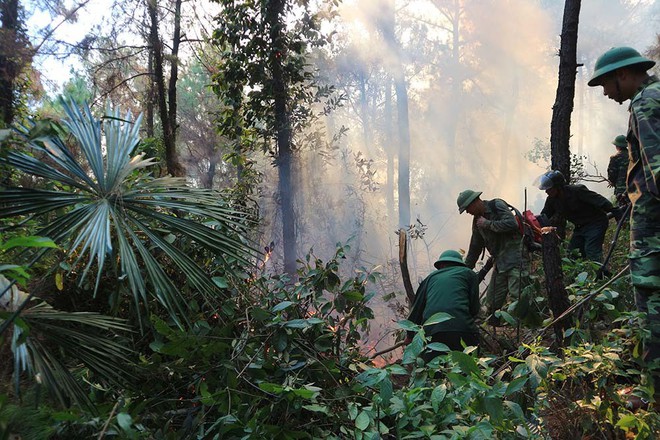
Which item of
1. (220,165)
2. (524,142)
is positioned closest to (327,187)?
(220,165)

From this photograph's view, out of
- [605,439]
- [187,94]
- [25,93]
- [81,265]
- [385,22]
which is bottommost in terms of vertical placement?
[605,439]

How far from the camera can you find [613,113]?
147 feet

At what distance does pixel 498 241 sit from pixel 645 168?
315 centimetres

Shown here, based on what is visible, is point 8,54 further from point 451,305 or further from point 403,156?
point 403,156

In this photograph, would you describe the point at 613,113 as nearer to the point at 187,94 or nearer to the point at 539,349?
the point at 187,94

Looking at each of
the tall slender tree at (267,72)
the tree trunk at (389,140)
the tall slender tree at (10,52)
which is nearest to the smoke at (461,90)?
the tree trunk at (389,140)

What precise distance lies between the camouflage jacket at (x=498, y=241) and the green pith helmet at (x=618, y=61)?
254 cm

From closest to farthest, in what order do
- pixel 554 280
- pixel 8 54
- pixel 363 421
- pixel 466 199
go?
1. pixel 363 421
2. pixel 554 280
3. pixel 466 199
4. pixel 8 54

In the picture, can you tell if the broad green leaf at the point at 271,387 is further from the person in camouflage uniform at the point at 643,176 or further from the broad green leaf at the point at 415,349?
the person in camouflage uniform at the point at 643,176

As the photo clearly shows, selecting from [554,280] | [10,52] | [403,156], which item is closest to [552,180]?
[554,280]

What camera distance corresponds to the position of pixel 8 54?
9.19 metres

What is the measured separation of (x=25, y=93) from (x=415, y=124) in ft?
96.1

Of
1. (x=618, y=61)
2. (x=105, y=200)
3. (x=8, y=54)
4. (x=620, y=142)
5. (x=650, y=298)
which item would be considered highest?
(x=8, y=54)

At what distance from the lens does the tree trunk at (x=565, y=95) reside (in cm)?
A: 466
